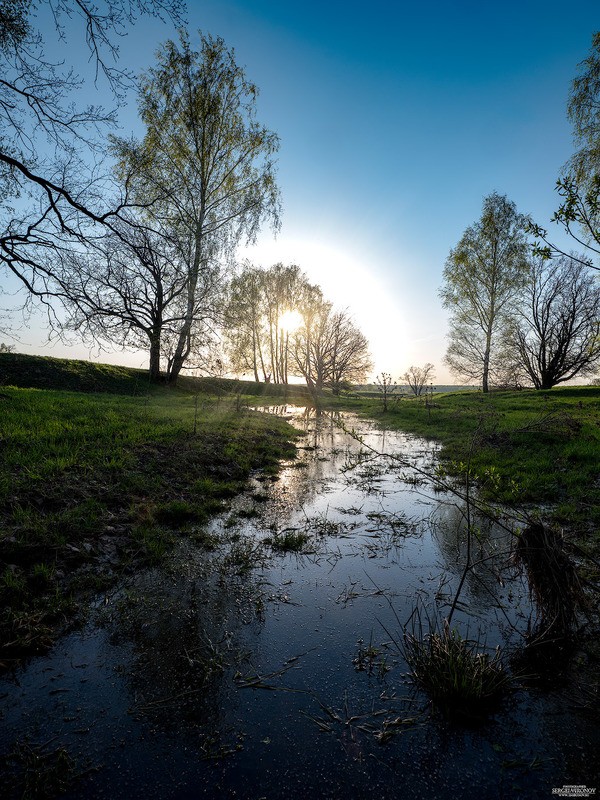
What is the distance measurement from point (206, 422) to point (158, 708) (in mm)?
10173

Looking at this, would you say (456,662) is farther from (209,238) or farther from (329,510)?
(209,238)

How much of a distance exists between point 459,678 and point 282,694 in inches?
49.3

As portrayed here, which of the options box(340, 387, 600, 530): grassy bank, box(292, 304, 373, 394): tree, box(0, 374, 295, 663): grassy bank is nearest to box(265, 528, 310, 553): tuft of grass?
box(0, 374, 295, 663): grassy bank

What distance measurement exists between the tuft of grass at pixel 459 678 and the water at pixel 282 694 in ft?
0.31

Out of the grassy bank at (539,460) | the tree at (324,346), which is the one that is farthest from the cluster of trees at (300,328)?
the grassy bank at (539,460)

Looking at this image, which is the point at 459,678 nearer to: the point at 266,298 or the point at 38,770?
the point at 38,770

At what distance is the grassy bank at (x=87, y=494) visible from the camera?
3.71 meters

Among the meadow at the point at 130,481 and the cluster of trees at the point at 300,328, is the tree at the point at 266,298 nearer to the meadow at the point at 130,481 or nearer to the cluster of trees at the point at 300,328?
the cluster of trees at the point at 300,328

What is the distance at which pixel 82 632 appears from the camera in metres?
3.30

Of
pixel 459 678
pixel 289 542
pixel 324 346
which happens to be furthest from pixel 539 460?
pixel 324 346

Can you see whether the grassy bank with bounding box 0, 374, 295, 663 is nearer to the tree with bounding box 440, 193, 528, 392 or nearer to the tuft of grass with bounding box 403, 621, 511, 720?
the tuft of grass with bounding box 403, 621, 511, 720

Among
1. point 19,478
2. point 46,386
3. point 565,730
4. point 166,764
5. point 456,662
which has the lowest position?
point 166,764

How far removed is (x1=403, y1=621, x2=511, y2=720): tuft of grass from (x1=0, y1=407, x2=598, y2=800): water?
93 mm

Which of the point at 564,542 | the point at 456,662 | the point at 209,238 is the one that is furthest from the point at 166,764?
the point at 209,238
